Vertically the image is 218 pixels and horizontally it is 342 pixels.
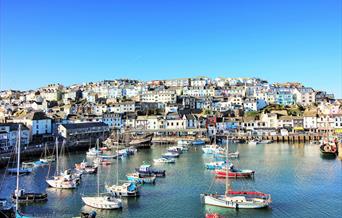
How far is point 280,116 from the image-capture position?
56781 mm

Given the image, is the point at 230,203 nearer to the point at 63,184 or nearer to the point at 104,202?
the point at 104,202

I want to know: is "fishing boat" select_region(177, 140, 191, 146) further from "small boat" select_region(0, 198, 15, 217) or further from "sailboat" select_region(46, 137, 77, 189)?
"small boat" select_region(0, 198, 15, 217)

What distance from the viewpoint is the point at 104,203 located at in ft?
60.7

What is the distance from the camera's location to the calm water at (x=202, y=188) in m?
18.1

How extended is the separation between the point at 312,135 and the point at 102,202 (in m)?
38.5

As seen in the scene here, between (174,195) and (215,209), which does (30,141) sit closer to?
(174,195)

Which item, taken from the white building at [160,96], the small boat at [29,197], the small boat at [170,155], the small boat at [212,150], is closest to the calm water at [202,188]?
the small boat at [29,197]

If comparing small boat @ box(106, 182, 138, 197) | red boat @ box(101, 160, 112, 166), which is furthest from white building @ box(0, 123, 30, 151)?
small boat @ box(106, 182, 138, 197)

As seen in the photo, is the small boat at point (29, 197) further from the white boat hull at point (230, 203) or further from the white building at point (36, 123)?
the white building at point (36, 123)

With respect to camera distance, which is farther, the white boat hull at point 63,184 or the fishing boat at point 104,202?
the white boat hull at point 63,184

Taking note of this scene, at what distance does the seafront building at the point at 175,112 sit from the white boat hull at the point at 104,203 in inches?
831

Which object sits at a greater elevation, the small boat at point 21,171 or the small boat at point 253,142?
the small boat at point 253,142

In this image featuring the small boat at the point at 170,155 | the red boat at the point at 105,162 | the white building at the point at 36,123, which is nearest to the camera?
the red boat at the point at 105,162

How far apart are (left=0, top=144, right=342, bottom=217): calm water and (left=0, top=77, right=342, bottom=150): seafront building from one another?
643 inches
